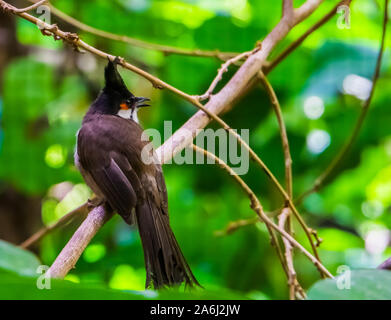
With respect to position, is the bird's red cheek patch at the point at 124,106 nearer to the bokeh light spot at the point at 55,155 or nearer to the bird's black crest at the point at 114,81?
the bird's black crest at the point at 114,81

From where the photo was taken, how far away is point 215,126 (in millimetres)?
2852

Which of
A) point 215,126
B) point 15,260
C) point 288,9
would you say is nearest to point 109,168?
point 215,126

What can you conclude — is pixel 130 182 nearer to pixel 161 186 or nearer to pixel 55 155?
pixel 161 186

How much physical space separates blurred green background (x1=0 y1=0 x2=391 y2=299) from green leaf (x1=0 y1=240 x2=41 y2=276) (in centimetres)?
174

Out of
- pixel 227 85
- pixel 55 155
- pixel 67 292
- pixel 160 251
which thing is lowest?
pixel 67 292

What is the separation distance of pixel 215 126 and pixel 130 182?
2.58 ft

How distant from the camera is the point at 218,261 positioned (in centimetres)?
278

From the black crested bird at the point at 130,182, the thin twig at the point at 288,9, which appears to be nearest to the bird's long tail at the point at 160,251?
the black crested bird at the point at 130,182

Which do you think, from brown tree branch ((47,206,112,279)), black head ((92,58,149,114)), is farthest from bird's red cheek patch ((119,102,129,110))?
brown tree branch ((47,206,112,279))

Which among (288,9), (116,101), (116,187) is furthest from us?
(116,101)

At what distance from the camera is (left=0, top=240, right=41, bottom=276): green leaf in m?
0.66

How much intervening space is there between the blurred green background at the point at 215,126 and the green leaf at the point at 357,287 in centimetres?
199

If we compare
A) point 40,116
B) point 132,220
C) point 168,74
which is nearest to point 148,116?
point 168,74

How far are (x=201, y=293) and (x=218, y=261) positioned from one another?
2278mm
